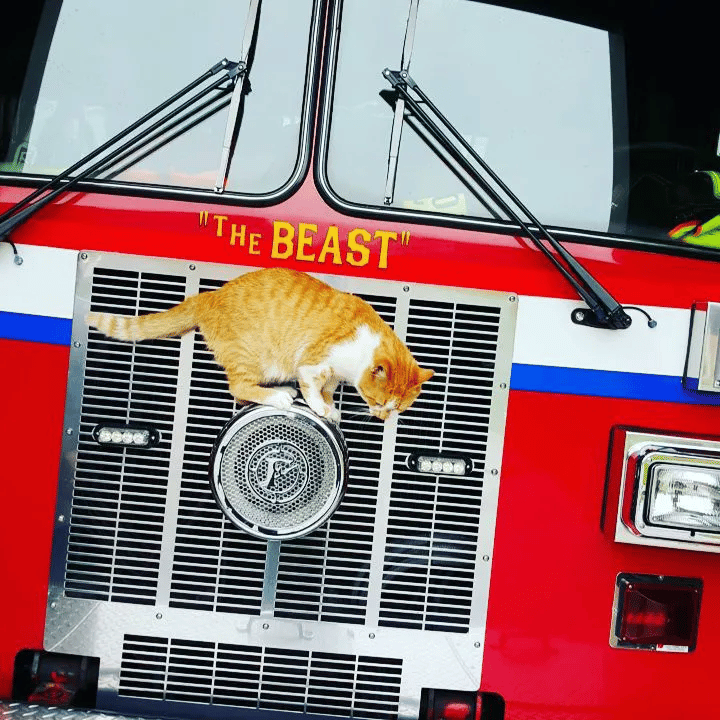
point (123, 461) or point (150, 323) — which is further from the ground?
point (150, 323)

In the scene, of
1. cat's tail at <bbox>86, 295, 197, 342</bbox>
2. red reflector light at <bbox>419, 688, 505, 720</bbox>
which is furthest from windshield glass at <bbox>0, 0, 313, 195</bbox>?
red reflector light at <bbox>419, 688, 505, 720</bbox>

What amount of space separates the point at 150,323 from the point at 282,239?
0.41 m

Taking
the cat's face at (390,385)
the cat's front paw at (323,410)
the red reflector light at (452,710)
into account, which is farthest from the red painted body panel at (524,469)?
the cat's front paw at (323,410)

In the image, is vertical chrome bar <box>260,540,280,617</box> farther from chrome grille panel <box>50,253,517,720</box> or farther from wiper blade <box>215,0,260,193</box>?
wiper blade <box>215,0,260,193</box>

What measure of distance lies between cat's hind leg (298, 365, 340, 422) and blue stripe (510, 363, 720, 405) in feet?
1.63

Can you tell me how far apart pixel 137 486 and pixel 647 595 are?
1432 millimetres

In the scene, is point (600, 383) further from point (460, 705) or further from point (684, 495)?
point (460, 705)

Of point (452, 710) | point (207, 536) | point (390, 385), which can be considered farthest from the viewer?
point (452, 710)

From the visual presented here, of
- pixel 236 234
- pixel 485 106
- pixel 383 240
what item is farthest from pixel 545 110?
pixel 236 234

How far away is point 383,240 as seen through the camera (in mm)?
2918

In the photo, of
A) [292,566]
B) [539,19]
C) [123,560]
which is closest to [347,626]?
[292,566]

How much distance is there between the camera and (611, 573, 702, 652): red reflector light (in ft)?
9.98

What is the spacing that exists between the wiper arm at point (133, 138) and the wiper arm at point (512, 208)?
1.43 feet

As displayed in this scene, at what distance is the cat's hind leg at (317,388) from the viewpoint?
2869 mm
